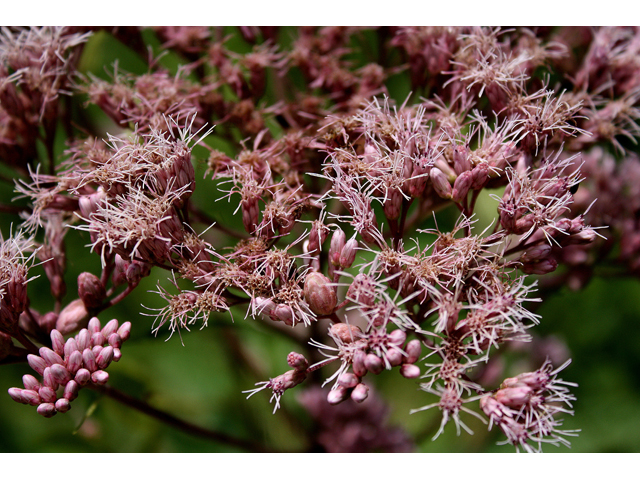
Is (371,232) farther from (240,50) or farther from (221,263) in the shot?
(240,50)

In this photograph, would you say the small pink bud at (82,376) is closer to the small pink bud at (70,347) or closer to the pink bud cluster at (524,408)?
the small pink bud at (70,347)

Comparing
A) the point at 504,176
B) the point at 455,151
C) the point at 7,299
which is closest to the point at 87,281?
the point at 7,299

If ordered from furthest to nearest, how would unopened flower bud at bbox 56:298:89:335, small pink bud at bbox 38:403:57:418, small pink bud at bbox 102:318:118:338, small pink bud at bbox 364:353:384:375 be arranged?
1. unopened flower bud at bbox 56:298:89:335
2. small pink bud at bbox 102:318:118:338
3. small pink bud at bbox 38:403:57:418
4. small pink bud at bbox 364:353:384:375

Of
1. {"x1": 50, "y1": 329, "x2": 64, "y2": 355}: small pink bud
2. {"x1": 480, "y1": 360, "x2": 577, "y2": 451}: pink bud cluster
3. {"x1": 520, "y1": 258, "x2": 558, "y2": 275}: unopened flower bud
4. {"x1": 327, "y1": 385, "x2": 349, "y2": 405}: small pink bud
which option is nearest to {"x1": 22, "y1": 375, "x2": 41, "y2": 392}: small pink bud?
{"x1": 50, "y1": 329, "x2": 64, "y2": 355}: small pink bud

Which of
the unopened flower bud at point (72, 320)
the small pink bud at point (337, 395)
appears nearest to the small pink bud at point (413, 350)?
the small pink bud at point (337, 395)

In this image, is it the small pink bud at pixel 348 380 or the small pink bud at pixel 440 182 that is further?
the small pink bud at pixel 440 182

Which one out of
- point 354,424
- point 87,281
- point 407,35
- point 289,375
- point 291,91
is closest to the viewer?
point 289,375

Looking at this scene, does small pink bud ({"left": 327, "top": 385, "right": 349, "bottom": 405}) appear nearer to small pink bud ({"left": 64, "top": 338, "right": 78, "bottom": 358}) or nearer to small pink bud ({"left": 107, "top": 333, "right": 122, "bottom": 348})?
small pink bud ({"left": 107, "top": 333, "right": 122, "bottom": 348})

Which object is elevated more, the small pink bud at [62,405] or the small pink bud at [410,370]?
the small pink bud at [410,370]
